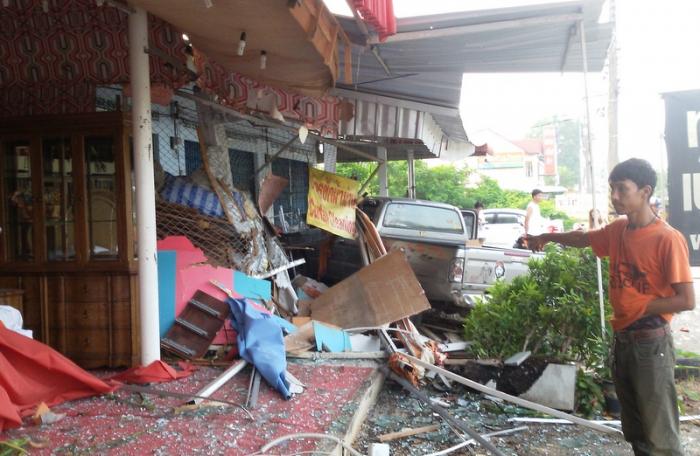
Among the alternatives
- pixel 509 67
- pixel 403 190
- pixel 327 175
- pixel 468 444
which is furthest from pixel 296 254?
pixel 403 190

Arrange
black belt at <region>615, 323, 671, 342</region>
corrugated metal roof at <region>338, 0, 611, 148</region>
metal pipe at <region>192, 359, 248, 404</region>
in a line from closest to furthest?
black belt at <region>615, 323, 671, 342</region>, metal pipe at <region>192, 359, 248, 404</region>, corrugated metal roof at <region>338, 0, 611, 148</region>

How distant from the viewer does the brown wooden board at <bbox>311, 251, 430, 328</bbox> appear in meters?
6.25

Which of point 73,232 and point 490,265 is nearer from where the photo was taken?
point 73,232

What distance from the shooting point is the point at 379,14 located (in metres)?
4.26

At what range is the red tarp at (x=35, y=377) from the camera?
3822 mm

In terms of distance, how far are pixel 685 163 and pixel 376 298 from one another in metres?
3.15

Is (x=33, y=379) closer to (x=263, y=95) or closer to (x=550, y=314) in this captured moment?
(x=263, y=95)

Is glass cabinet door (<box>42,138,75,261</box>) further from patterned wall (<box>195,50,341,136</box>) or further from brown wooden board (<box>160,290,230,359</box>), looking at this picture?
patterned wall (<box>195,50,341,136</box>)

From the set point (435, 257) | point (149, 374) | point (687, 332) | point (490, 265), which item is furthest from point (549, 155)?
point (149, 374)

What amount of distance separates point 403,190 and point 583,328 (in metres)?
20.3

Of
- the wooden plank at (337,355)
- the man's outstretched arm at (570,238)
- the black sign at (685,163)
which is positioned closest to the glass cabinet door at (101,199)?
the wooden plank at (337,355)

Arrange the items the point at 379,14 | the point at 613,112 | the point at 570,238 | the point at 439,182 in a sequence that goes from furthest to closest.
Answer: the point at 439,182
the point at 613,112
the point at 379,14
the point at 570,238

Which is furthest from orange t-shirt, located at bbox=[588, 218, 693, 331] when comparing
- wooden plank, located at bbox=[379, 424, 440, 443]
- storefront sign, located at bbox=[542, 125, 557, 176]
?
storefront sign, located at bbox=[542, 125, 557, 176]

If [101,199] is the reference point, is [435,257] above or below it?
below
